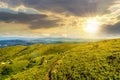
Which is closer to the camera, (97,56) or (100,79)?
(100,79)

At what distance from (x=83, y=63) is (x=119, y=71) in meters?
26.7

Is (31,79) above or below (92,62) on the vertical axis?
below

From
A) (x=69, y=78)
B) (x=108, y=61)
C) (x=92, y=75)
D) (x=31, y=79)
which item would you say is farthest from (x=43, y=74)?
(x=108, y=61)

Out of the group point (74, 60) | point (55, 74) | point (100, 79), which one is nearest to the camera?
point (100, 79)

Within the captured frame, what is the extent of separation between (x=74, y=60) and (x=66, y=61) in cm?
578

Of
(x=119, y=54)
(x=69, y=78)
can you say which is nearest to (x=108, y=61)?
(x=119, y=54)

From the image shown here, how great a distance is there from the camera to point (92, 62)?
15938 centimetres

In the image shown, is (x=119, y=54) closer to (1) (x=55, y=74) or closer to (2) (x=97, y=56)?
(2) (x=97, y=56)

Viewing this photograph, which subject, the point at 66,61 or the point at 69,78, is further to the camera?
the point at 66,61

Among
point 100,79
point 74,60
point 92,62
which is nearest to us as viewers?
point 100,79

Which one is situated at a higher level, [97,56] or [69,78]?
[97,56]

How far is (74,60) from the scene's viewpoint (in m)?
170

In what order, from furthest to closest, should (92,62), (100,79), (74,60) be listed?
1. (74,60)
2. (92,62)
3. (100,79)

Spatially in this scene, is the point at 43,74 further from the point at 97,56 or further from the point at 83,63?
the point at 97,56
